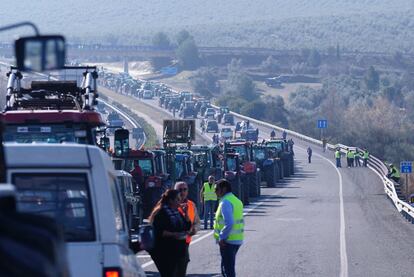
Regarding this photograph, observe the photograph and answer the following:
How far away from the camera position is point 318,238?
2839 cm

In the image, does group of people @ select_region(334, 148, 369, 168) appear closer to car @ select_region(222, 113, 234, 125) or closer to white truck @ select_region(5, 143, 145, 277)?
car @ select_region(222, 113, 234, 125)

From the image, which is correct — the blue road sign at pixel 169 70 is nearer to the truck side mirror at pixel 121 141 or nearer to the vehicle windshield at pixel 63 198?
the truck side mirror at pixel 121 141

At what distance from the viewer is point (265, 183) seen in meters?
57.2

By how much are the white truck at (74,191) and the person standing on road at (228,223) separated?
6709mm

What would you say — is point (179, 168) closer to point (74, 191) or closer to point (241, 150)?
point (241, 150)

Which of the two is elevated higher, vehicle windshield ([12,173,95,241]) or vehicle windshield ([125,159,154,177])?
vehicle windshield ([12,173,95,241])

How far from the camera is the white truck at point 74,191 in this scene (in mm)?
9275

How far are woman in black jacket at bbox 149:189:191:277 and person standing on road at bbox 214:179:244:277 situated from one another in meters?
1.69

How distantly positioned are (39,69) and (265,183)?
166 feet

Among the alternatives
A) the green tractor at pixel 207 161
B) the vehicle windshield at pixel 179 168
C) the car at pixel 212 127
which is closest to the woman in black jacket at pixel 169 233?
the vehicle windshield at pixel 179 168

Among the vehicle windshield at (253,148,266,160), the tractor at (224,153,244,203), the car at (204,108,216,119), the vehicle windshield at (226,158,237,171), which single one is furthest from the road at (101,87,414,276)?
the car at (204,108,216,119)

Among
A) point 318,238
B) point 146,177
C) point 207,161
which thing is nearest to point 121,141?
point 318,238

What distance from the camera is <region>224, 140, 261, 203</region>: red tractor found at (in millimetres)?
45062

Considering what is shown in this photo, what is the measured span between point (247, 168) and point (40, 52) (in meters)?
39.3
